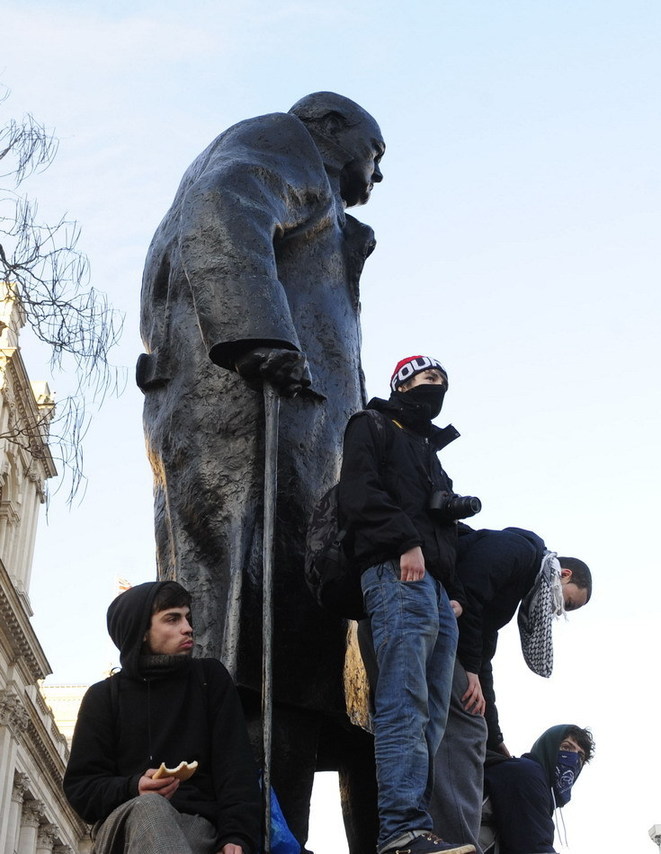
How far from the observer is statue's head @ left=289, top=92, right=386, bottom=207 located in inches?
248

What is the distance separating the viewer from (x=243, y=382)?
5449mm

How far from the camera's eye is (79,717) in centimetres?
429

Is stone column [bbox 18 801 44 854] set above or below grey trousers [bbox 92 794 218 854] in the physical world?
above

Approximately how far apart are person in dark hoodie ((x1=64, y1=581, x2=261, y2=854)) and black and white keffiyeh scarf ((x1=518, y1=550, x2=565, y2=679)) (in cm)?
132

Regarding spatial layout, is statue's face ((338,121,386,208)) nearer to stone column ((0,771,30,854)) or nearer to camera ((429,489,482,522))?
camera ((429,489,482,522))

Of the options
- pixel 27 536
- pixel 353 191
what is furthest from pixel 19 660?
pixel 353 191

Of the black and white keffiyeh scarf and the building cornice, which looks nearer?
the black and white keffiyeh scarf

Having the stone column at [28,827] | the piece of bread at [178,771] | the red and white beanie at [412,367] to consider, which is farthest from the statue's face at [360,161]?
the stone column at [28,827]

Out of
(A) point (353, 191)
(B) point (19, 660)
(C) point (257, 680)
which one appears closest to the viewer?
(C) point (257, 680)

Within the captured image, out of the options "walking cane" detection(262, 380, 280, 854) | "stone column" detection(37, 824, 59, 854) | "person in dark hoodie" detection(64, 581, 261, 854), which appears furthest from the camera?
"stone column" detection(37, 824, 59, 854)

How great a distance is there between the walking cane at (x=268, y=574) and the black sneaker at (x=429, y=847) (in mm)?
394

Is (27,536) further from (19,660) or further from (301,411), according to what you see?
(301,411)

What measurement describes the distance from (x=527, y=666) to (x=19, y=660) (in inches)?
1666

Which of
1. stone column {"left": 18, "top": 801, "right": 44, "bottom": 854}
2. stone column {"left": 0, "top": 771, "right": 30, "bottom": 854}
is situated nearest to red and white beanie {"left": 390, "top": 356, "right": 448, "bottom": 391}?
stone column {"left": 0, "top": 771, "right": 30, "bottom": 854}
